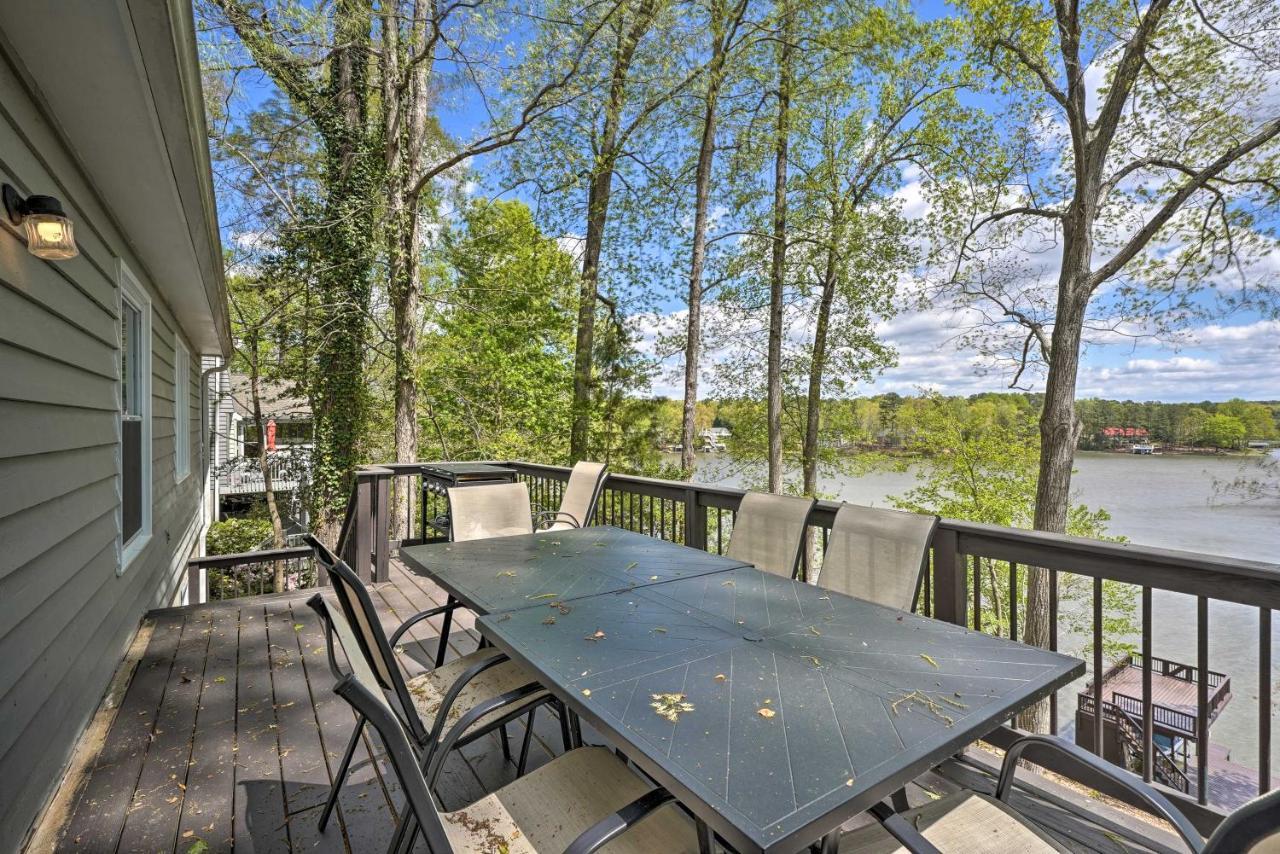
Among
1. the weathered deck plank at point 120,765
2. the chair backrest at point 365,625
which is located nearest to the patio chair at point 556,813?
the chair backrest at point 365,625

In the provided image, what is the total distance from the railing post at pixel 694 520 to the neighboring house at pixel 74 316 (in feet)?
10.3

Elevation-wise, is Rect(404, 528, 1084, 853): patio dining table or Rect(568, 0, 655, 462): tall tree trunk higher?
Rect(568, 0, 655, 462): tall tree trunk

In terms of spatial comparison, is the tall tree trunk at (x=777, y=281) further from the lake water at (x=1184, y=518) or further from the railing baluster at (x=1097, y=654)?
the railing baluster at (x=1097, y=654)

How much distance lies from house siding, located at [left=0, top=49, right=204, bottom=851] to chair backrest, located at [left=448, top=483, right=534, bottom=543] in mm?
1770

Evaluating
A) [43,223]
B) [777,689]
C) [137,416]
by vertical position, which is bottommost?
[777,689]

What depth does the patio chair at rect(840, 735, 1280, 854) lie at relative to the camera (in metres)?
1.12

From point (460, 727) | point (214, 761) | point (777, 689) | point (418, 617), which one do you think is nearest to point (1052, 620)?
point (777, 689)

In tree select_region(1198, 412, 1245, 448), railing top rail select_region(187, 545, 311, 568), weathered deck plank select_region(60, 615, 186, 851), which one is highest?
tree select_region(1198, 412, 1245, 448)

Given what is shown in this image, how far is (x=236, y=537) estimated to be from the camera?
10586 millimetres

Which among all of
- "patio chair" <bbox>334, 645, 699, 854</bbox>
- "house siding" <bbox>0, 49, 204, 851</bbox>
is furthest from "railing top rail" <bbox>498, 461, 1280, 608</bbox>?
"house siding" <bbox>0, 49, 204, 851</bbox>

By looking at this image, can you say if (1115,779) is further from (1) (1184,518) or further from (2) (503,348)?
(1) (1184,518)

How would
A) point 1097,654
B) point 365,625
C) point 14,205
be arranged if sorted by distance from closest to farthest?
point 365,625 < point 14,205 < point 1097,654

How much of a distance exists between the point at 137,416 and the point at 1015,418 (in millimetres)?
16834

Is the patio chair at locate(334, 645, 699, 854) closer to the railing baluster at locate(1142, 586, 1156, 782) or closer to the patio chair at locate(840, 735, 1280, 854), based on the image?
the patio chair at locate(840, 735, 1280, 854)
